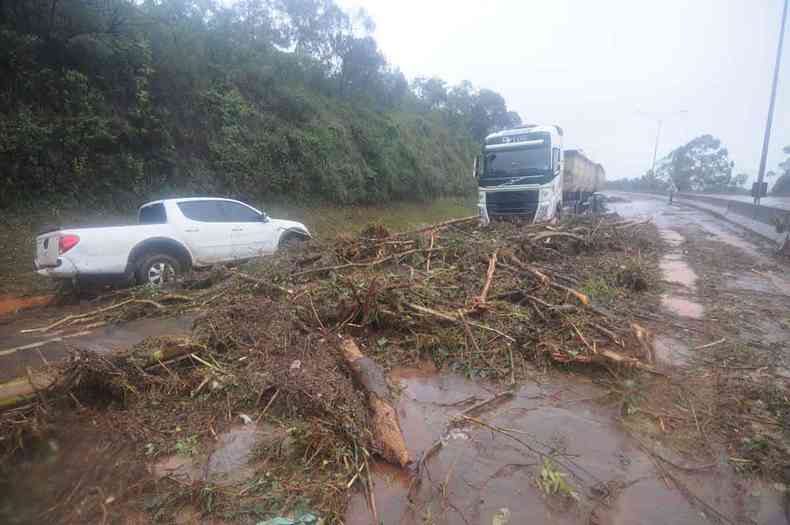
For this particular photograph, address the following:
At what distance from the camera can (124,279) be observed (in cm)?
638

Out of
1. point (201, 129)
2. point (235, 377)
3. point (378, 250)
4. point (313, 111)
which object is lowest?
point (235, 377)

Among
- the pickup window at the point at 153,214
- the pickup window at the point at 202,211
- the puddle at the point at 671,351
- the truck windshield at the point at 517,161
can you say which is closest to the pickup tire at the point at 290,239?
the pickup window at the point at 202,211

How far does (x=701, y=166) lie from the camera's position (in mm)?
51719

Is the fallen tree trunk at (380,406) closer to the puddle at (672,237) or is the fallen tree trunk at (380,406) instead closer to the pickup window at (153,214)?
the pickup window at (153,214)

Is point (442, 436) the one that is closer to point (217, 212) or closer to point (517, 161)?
point (217, 212)

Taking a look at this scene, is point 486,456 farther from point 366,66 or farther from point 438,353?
point 366,66

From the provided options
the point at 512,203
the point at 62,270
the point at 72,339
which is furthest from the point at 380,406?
the point at 512,203

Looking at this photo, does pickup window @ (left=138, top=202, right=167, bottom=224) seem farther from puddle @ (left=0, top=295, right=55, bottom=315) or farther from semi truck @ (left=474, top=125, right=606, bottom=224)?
semi truck @ (left=474, top=125, right=606, bottom=224)

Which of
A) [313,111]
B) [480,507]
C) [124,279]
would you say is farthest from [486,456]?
[313,111]

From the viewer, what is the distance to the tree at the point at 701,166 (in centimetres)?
4991

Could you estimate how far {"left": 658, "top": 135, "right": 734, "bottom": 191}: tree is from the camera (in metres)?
49.9

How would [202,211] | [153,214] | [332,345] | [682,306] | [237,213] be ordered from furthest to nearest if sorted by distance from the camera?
[237,213], [202,211], [153,214], [682,306], [332,345]

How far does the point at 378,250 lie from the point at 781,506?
6231mm

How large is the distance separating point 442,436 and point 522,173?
10132mm
